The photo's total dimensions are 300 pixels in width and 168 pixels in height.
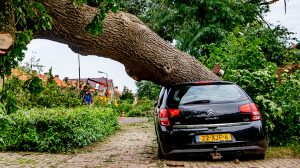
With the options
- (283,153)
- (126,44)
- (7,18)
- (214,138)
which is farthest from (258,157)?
(7,18)

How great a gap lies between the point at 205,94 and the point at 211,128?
760 millimetres

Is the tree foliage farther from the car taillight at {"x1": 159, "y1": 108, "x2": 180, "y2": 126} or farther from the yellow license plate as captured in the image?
the car taillight at {"x1": 159, "y1": 108, "x2": 180, "y2": 126}

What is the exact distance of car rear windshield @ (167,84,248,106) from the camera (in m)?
7.39

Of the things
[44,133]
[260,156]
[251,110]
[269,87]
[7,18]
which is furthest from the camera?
[44,133]

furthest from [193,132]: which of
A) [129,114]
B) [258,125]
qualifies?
[129,114]

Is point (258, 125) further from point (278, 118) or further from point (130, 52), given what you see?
point (130, 52)

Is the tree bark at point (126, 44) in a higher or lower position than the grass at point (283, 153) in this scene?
higher

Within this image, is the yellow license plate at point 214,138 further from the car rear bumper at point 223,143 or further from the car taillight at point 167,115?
the car taillight at point 167,115

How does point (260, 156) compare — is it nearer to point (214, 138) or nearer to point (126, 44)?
point (214, 138)

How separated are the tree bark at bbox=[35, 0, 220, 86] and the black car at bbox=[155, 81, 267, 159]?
1536 mm

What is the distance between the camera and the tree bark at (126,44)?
7204mm

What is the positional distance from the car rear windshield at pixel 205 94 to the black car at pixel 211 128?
2 centimetres

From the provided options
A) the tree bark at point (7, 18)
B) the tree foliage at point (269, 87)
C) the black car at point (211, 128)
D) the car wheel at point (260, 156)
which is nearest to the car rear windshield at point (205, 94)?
the black car at point (211, 128)

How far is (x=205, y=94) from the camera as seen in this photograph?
24.7 ft
